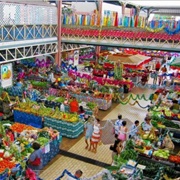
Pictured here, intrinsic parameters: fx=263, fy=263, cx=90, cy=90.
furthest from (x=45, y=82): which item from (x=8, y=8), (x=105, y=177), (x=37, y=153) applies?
(x=105, y=177)

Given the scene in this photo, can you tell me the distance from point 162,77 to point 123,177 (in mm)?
16218

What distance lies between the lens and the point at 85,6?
30.0m

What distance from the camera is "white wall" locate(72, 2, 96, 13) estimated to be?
29.3 metres

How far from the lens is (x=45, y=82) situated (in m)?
18.0

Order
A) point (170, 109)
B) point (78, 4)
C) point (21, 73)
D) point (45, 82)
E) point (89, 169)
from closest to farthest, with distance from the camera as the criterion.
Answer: point (89, 169)
point (170, 109)
point (45, 82)
point (21, 73)
point (78, 4)

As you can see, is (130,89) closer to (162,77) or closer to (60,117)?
(162,77)

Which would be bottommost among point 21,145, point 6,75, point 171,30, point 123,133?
point 21,145

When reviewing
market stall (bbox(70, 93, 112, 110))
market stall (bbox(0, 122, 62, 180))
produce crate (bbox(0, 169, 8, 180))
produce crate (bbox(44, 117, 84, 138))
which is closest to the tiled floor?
produce crate (bbox(44, 117, 84, 138))

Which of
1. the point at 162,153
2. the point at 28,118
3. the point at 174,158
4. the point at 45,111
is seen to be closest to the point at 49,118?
the point at 45,111

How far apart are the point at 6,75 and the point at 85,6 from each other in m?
16.9

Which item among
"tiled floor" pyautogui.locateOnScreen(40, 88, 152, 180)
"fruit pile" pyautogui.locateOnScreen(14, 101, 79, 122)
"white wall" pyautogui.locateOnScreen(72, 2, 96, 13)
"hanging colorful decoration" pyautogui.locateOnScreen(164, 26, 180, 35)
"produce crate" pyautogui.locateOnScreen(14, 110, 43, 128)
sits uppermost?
"white wall" pyautogui.locateOnScreen(72, 2, 96, 13)

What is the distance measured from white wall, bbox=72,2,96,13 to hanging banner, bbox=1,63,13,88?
1562 centimetres

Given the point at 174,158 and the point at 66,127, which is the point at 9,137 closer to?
the point at 66,127

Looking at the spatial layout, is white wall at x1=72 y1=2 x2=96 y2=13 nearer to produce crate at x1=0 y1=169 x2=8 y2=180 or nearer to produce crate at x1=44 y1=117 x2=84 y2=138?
produce crate at x1=44 y1=117 x2=84 y2=138
